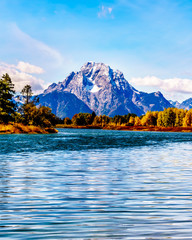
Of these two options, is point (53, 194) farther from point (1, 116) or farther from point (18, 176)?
point (1, 116)

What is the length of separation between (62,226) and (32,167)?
1877 centimetres

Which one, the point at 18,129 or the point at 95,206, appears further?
the point at 18,129

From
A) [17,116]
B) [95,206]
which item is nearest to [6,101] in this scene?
[17,116]

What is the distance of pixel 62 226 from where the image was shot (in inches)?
423

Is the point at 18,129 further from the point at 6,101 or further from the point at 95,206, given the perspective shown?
the point at 95,206

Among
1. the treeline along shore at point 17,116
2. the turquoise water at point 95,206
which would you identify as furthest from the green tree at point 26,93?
the turquoise water at point 95,206

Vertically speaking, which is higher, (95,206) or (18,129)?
(18,129)

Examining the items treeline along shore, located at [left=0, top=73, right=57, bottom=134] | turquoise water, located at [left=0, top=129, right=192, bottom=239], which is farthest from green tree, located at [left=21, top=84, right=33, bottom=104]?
turquoise water, located at [left=0, top=129, right=192, bottom=239]

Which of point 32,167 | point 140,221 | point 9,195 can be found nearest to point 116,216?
point 140,221

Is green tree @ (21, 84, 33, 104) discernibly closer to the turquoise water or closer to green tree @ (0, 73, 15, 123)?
green tree @ (0, 73, 15, 123)

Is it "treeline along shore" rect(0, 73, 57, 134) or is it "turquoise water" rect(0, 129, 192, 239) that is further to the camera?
"treeline along shore" rect(0, 73, 57, 134)

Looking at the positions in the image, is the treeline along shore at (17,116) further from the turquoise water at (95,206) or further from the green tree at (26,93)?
the turquoise water at (95,206)

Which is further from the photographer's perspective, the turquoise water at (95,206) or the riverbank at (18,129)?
the riverbank at (18,129)

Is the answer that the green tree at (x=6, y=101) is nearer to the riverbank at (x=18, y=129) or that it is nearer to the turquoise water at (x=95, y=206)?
the riverbank at (x=18, y=129)
